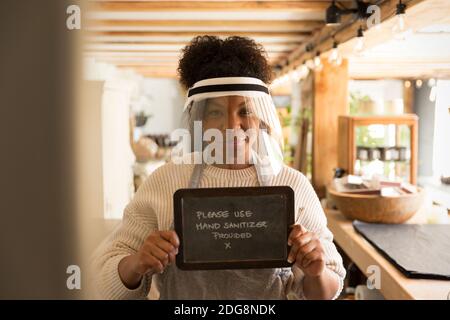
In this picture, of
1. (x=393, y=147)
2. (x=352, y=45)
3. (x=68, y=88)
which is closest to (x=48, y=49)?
(x=68, y=88)

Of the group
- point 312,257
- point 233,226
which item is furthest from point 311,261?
point 233,226

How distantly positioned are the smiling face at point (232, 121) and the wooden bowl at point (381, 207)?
1.17 meters

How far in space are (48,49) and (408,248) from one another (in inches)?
51.9

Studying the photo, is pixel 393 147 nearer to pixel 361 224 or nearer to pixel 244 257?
pixel 361 224

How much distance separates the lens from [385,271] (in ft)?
4.22

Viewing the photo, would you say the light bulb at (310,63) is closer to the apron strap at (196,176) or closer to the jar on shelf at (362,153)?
the jar on shelf at (362,153)

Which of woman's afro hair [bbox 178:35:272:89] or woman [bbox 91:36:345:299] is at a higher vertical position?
woman's afro hair [bbox 178:35:272:89]

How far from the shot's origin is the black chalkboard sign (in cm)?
66

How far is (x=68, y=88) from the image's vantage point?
1.42ft

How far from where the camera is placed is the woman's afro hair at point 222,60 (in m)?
0.73

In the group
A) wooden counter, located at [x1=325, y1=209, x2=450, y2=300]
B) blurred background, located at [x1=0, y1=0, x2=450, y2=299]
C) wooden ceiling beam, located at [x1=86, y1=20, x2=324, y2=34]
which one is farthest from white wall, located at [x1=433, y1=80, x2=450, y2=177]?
wooden ceiling beam, located at [x1=86, y1=20, x2=324, y2=34]

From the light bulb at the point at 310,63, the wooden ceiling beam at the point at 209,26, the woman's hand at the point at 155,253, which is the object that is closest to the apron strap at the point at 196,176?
the woman's hand at the point at 155,253

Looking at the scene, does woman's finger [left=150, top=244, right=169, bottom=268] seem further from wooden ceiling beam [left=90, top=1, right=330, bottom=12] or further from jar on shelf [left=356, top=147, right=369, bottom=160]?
jar on shelf [left=356, top=147, right=369, bottom=160]

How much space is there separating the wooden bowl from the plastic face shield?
1101 mm
